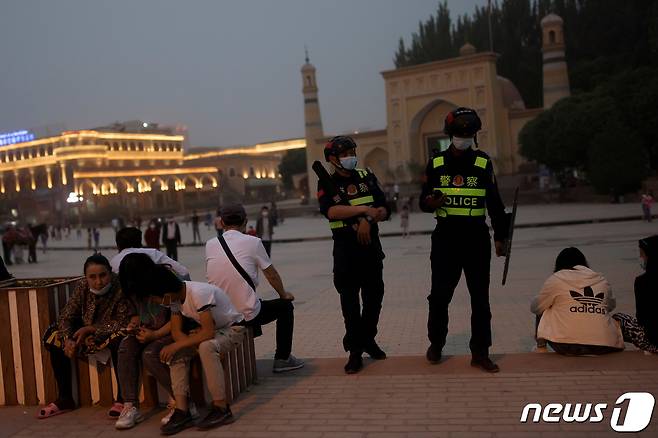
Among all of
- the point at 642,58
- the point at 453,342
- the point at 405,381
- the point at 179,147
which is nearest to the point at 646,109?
the point at 642,58

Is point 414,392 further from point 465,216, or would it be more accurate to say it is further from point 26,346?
point 26,346

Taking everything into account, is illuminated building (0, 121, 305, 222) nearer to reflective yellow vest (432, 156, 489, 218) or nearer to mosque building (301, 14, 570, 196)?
mosque building (301, 14, 570, 196)

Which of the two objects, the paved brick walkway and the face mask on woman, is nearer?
the paved brick walkway

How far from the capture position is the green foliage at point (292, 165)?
265ft

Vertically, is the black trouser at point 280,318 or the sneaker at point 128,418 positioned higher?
the black trouser at point 280,318

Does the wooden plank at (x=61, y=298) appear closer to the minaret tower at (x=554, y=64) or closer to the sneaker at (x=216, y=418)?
the sneaker at (x=216, y=418)

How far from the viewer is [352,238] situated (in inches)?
204

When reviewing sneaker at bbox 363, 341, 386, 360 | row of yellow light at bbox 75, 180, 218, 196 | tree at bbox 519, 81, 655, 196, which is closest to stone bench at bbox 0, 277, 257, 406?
sneaker at bbox 363, 341, 386, 360

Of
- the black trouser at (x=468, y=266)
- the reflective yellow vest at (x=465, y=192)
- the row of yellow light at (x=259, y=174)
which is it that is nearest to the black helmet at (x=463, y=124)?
the reflective yellow vest at (x=465, y=192)

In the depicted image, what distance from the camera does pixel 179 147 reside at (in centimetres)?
10019

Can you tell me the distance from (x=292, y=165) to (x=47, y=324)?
76974 millimetres

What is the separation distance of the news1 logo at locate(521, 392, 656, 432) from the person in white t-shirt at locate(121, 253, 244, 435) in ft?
A: 5.95

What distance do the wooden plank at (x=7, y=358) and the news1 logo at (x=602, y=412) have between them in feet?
11.2

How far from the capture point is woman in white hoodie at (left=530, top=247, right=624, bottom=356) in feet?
16.6
